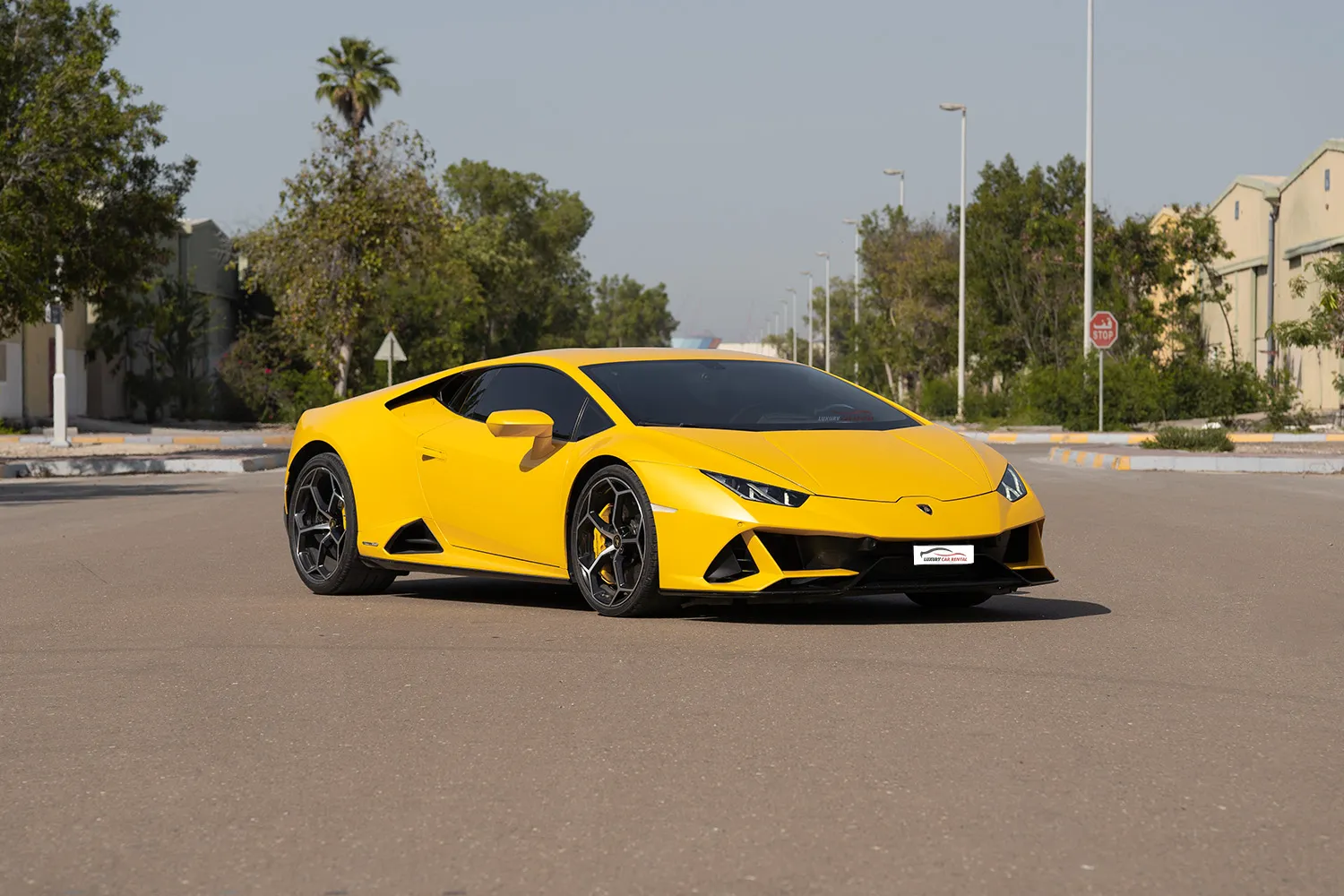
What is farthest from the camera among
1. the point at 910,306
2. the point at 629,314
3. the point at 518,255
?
the point at 629,314

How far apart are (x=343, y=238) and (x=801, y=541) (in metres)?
42.1

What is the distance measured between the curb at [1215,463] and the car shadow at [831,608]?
16.6 meters

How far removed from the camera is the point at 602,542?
886cm

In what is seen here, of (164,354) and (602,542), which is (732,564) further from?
(164,354)

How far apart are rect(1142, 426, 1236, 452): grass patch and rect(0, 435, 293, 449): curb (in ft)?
56.5

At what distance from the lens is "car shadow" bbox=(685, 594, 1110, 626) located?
8.79m

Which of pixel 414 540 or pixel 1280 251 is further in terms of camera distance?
pixel 1280 251

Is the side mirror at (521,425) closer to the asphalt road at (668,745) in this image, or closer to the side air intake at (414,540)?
the side air intake at (414,540)

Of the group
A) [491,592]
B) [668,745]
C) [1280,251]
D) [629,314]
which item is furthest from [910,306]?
[629,314]

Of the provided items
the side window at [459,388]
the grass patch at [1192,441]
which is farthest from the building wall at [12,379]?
the side window at [459,388]

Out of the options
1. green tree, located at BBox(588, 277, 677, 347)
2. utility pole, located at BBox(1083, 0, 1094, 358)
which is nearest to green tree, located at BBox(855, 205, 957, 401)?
utility pole, located at BBox(1083, 0, 1094, 358)

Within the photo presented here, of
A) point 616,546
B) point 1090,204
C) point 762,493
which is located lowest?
point 616,546

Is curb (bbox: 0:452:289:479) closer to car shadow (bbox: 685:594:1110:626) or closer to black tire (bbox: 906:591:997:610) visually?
car shadow (bbox: 685:594:1110:626)

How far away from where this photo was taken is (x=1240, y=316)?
52.9 m
